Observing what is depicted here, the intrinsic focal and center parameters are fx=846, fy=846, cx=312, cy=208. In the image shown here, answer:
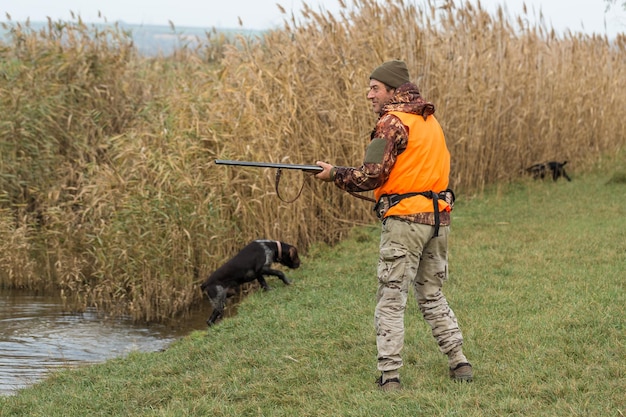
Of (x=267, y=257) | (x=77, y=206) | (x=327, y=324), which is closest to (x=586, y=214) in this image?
(x=267, y=257)

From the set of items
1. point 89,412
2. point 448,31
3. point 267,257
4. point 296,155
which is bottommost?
point 89,412

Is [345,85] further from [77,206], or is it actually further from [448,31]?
[77,206]

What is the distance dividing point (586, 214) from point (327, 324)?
19.7 ft

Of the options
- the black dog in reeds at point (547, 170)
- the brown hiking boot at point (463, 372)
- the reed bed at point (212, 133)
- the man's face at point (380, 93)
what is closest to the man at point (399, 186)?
the man's face at point (380, 93)

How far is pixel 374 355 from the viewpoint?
19.1ft

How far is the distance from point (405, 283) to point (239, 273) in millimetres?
3880

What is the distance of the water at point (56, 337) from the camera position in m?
7.10

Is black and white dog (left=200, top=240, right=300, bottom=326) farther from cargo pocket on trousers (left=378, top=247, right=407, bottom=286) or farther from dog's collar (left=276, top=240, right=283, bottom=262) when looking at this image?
cargo pocket on trousers (left=378, top=247, right=407, bottom=286)

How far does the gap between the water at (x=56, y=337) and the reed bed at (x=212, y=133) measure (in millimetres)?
298

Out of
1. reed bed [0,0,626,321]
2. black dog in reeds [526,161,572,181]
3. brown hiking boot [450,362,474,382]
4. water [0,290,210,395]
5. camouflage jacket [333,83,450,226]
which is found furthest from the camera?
black dog in reeds [526,161,572,181]

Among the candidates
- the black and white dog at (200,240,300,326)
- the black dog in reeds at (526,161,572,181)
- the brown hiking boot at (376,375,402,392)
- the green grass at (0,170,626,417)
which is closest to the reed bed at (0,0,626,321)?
the black dog in reeds at (526,161,572,181)

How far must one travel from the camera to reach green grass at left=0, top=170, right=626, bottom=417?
15.8ft

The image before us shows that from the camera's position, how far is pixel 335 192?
10648 millimetres

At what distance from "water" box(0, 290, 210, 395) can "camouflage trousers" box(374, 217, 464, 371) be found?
9.95 feet
